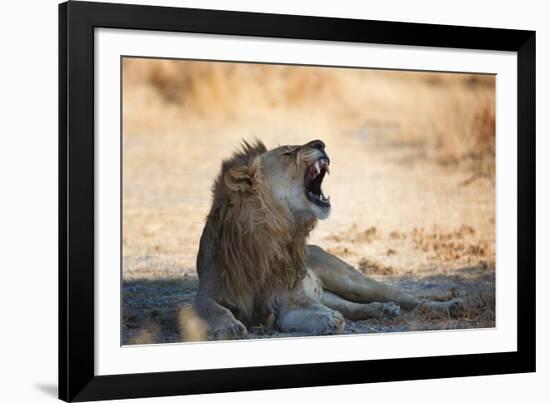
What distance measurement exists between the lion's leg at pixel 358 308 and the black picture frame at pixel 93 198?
32 centimetres

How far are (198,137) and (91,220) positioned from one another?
0.94m

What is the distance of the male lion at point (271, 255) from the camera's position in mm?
7395

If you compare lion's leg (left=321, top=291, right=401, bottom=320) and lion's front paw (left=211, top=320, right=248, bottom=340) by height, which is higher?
lion's leg (left=321, top=291, right=401, bottom=320)

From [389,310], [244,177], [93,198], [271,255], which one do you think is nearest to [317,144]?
[244,177]

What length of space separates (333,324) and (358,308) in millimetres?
285

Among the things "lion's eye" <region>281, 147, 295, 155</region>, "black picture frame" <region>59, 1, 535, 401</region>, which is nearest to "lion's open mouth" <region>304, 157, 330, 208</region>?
"lion's eye" <region>281, 147, 295, 155</region>

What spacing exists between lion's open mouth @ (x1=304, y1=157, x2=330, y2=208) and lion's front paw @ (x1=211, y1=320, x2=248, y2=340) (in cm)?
97

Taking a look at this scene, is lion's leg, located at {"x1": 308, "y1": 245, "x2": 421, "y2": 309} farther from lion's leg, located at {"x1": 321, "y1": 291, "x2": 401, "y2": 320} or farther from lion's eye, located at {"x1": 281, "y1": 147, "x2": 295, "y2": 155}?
lion's eye, located at {"x1": 281, "y1": 147, "x2": 295, "y2": 155}

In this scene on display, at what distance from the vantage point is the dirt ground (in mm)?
7215

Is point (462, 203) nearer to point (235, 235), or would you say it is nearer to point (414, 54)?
point (414, 54)

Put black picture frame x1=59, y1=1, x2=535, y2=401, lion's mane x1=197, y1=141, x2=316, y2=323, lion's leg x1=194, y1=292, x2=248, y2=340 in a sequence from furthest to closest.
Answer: lion's mane x1=197, y1=141, x2=316, y2=323 → lion's leg x1=194, y1=292, x2=248, y2=340 → black picture frame x1=59, y1=1, x2=535, y2=401

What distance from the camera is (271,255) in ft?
24.7

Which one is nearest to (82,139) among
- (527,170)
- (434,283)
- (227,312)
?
(227,312)

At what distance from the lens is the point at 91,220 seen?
690 centimetres
